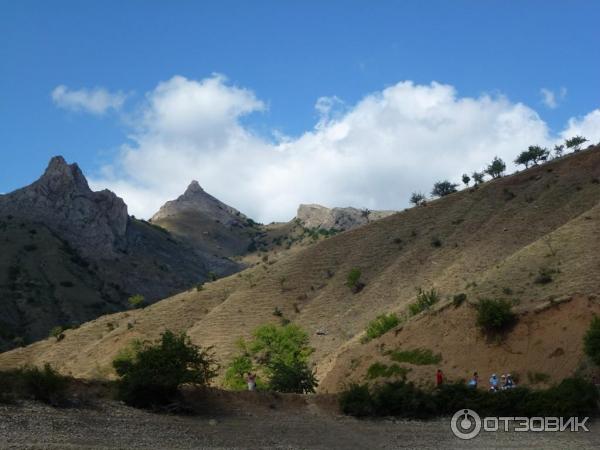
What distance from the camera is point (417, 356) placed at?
43.6 meters

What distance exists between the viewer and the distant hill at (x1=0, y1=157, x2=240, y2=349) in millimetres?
96000

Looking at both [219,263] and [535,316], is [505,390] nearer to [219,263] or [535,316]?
[535,316]

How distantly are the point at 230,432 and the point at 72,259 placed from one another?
9774cm

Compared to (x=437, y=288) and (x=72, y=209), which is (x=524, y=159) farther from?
(x=72, y=209)

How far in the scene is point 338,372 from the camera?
47.3m

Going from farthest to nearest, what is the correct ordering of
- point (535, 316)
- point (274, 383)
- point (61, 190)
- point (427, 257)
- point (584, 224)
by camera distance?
point (61, 190)
point (427, 257)
point (584, 224)
point (535, 316)
point (274, 383)

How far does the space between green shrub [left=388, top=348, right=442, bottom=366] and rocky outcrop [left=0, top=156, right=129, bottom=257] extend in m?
90.1

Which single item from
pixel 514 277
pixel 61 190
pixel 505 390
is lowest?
pixel 505 390

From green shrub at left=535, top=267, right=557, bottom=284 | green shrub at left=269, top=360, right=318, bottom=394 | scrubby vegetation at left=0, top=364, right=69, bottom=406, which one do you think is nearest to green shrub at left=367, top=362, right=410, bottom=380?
green shrub at left=269, top=360, right=318, bottom=394

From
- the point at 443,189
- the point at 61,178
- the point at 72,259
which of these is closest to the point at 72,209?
the point at 61,178

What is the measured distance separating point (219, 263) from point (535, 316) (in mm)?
123443

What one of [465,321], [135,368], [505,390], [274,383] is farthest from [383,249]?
[135,368]

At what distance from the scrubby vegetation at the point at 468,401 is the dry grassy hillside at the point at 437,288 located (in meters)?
6.28

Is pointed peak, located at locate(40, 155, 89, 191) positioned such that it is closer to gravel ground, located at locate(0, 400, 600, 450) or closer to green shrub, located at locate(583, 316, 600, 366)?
gravel ground, located at locate(0, 400, 600, 450)
